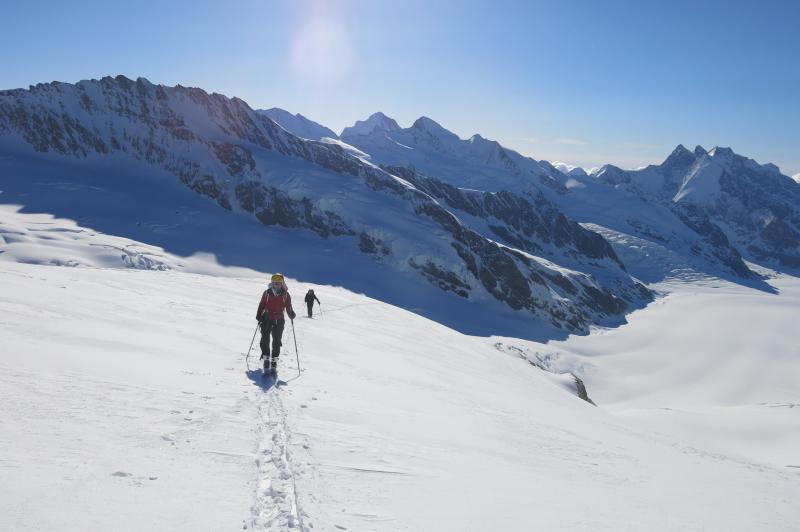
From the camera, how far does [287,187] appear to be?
10025cm

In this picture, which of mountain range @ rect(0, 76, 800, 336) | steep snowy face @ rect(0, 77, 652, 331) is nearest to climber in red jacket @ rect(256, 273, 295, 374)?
mountain range @ rect(0, 76, 800, 336)

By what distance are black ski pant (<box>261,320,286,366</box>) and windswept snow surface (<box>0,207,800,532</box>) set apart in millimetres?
431

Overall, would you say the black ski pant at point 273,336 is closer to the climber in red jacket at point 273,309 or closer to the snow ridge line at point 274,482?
the climber in red jacket at point 273,309

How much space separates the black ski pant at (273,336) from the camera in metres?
11.4

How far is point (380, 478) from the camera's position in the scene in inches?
250

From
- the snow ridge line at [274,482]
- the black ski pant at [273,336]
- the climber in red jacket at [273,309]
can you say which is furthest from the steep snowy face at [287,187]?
the snow ridge line at [274,482]

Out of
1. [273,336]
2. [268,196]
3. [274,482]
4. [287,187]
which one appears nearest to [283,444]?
[274,482]

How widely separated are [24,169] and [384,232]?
64.4m

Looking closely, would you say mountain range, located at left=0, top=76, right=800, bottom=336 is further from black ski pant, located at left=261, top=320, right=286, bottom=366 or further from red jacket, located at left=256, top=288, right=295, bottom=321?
black ski pant, located at left=261, top=320, right=286, bottom=366

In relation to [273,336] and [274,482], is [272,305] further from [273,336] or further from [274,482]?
[274,482]

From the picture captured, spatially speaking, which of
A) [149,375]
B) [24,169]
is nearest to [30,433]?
[149,375]

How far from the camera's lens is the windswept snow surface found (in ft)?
16.0

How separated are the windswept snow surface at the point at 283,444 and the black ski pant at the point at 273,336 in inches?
17.0

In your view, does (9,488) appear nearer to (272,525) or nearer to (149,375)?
(272,525)
